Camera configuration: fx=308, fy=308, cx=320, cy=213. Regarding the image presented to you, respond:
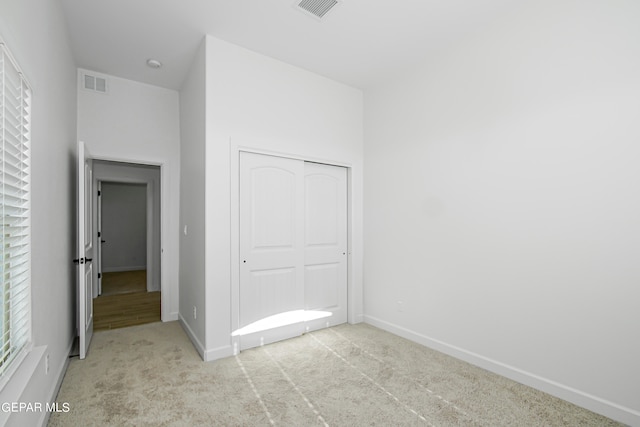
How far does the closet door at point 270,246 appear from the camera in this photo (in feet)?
10.2

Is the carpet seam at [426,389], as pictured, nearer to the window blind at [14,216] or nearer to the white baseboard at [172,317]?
the white baseboard at [172,317]

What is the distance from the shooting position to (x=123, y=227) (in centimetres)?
801

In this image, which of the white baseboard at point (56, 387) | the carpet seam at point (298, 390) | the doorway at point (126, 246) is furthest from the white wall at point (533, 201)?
the doorway at point (126, 246)

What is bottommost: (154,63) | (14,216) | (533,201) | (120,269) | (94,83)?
(120,269)

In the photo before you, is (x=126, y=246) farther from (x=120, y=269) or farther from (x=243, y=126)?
(x=243, y=126)

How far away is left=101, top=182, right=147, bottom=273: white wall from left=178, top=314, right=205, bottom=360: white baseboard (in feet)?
17.0

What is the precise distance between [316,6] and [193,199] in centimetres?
218

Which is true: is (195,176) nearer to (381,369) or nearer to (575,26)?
(381,369)

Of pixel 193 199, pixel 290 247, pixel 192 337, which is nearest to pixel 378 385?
pixel 290 247

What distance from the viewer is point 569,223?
7.32 ft

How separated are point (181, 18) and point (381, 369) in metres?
3.46

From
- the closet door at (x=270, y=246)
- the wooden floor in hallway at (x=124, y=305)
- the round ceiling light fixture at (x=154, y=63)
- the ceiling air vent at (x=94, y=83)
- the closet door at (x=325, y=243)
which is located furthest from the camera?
the wooden floor in hallway at (x=124, y=305)

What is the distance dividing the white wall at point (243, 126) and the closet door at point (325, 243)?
202 mm

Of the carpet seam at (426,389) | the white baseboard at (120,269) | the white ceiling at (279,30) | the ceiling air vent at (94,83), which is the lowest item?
the white baseboard at (120,269)
